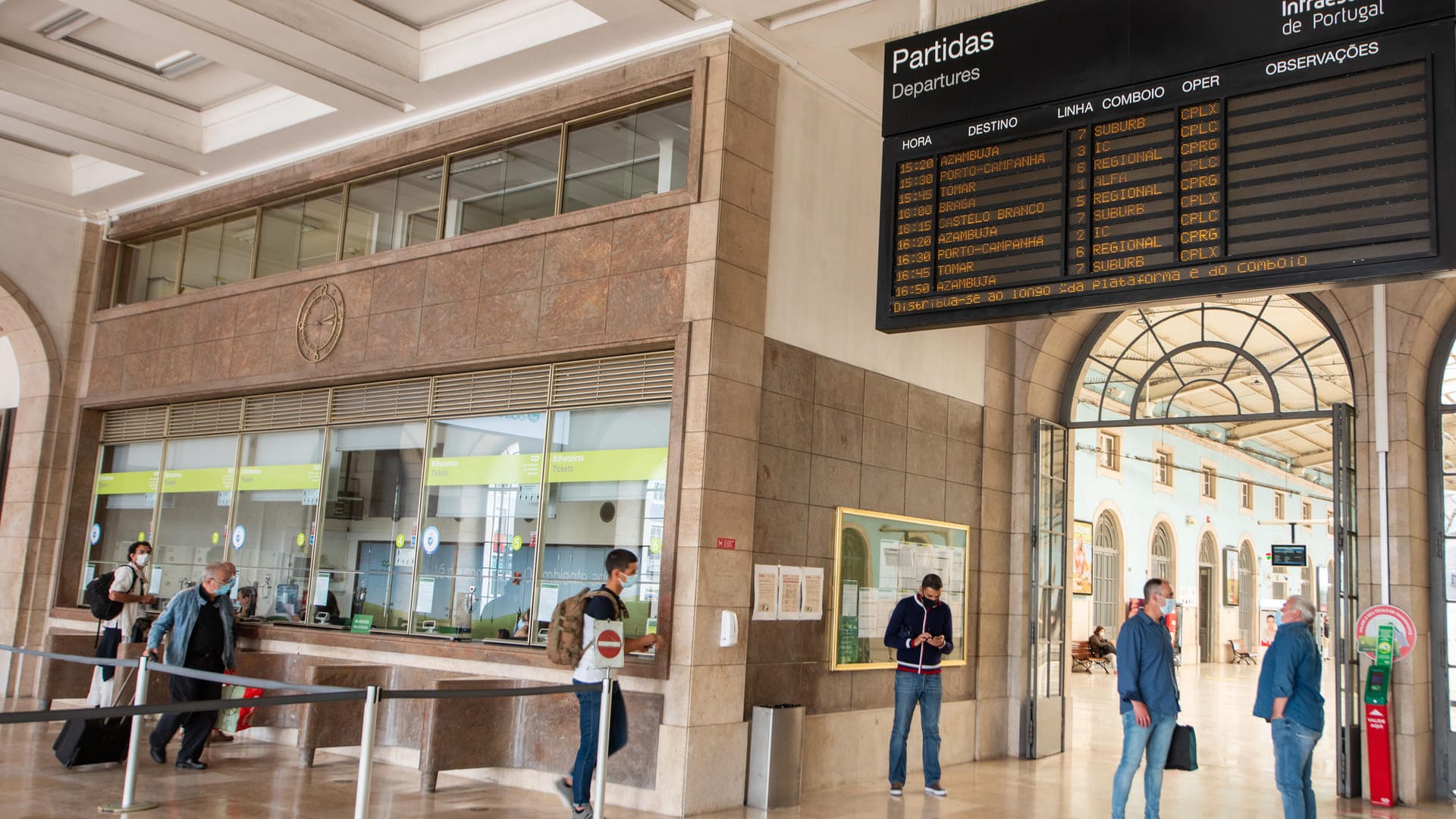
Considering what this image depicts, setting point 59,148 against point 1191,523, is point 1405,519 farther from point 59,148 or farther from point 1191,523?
point 1191,523

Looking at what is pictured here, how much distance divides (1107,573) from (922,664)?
21.0 meters

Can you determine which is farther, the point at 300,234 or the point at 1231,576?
the point at 1231,576

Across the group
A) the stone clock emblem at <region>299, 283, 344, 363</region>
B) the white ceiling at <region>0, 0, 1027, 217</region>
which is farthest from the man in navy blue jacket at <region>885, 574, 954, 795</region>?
the stone clock emblem at <region>299, 283, 344, 363</region>

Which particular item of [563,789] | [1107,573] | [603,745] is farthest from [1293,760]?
[1107,573]

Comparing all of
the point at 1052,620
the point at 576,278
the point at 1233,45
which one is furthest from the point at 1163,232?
the point at 1052,620

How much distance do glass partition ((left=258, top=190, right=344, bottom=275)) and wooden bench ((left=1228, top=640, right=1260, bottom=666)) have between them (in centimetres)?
2932

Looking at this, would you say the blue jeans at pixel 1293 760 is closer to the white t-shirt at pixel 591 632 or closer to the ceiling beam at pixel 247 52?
the white t-shirt at pixel 591 632

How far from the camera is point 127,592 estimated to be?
33.9 feet

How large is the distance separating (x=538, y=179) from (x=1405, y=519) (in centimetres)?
827

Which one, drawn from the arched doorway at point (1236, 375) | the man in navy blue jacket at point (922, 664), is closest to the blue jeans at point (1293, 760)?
the man in navy blue jacket at point (922, 664)

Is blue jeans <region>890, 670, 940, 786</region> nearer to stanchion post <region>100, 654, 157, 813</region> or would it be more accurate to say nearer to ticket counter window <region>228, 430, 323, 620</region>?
stanchion post <region>100, 654, 157, 813</region>

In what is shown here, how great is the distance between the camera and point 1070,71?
240 inches

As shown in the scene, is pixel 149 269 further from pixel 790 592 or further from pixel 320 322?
pixel 790 592

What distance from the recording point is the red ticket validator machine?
953cm
